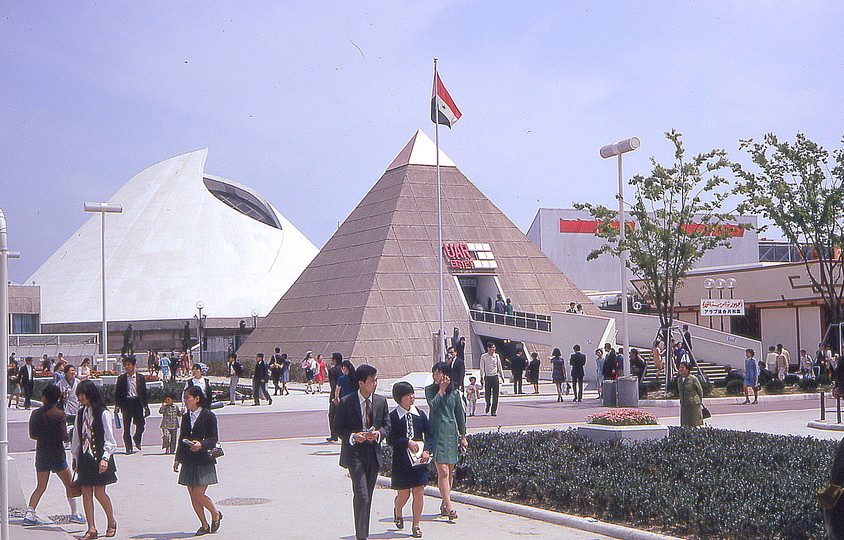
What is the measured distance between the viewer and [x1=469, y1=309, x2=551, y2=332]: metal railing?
3916 cm

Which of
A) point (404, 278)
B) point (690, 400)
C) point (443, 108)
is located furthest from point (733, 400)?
point (404, 278)

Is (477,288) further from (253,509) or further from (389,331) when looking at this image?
(253,509)

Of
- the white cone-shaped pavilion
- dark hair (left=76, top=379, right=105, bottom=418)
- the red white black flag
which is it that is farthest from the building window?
dark hair (left=76, top=379, right=105, bottom=418)

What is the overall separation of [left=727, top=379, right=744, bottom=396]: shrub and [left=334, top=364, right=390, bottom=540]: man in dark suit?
2002cm

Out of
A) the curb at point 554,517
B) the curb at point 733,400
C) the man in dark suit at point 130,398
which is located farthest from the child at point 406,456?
the curb at point 733,400

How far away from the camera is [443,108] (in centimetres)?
3025

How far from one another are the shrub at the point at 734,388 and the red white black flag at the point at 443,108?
12010mm

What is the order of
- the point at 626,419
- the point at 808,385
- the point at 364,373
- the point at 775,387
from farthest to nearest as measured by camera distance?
1. the point at 775,387
2. the point at 808,385
3. the point at 626,419
4. the point at 364,373

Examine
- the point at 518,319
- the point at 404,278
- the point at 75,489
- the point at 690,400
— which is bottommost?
the point at 75,489

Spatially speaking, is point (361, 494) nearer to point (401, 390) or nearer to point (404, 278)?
point (401, 390)

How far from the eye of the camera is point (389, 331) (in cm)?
3997

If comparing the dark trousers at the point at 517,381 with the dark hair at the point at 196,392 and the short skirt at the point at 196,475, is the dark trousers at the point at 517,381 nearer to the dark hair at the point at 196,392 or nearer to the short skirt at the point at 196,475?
the dark hair at the point at 196,392

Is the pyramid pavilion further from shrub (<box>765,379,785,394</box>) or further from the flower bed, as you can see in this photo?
the flower bed

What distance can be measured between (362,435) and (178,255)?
7404 centimetres
